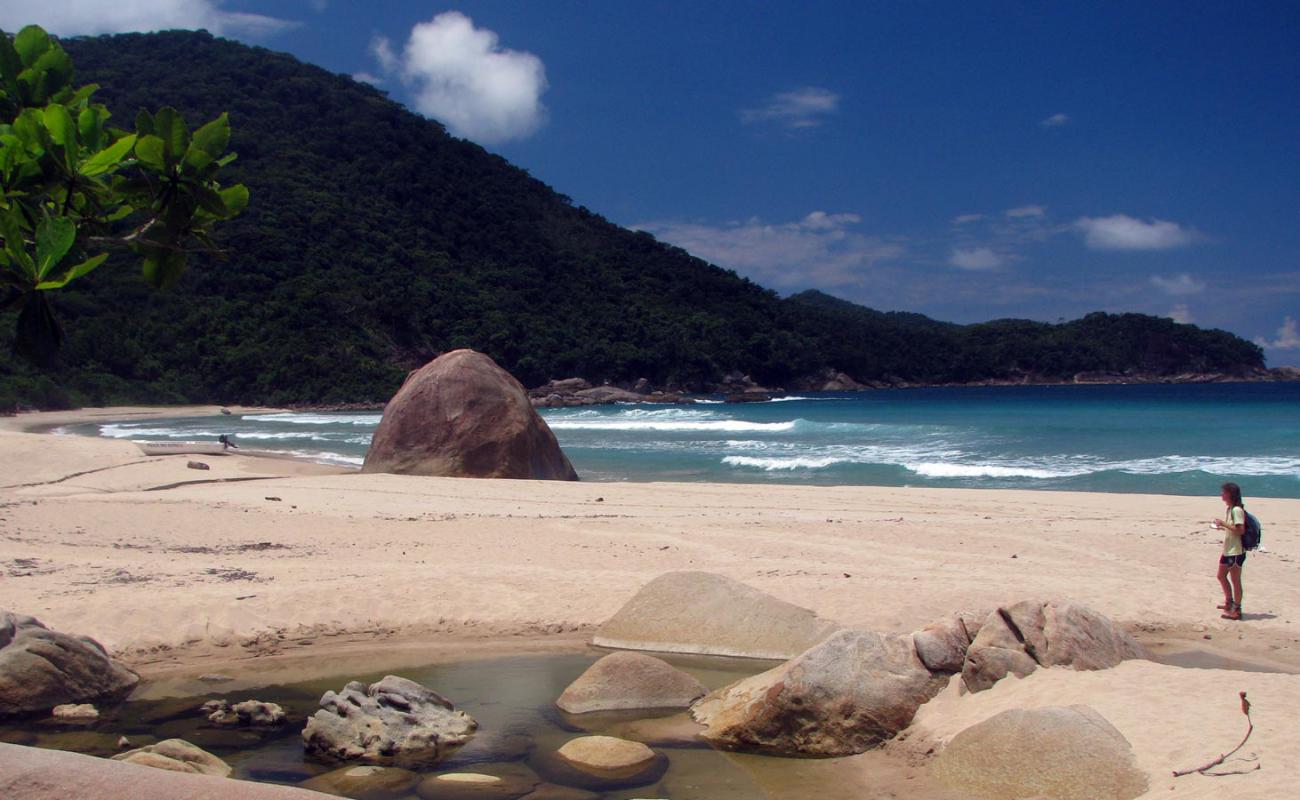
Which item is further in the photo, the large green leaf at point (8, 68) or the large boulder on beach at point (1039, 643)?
the large boulder on beach at point (1039, 643)

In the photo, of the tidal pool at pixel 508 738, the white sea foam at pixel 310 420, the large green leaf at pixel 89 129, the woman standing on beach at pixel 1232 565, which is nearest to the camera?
the large green leaf at pixel 89 129

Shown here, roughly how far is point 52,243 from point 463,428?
1593cm

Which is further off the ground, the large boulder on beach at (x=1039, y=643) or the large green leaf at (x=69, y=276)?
the large green leaf at (x=69, y=276)

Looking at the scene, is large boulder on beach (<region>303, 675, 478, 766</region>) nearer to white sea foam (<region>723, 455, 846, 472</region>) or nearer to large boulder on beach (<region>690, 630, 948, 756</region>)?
large boulder on beach (<region>690, 630, 948, 756</region>)

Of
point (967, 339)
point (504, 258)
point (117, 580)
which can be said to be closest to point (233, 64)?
point (504, 258)

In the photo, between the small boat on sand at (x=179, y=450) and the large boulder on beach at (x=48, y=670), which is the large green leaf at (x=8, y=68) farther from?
the small boat on sand at (x=179, y=450)

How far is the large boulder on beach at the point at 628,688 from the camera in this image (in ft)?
20.4

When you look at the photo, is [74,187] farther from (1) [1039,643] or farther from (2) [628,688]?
(1) [1039,643]

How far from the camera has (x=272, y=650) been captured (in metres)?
7.41

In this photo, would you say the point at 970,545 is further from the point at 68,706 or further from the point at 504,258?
the point at 504,258

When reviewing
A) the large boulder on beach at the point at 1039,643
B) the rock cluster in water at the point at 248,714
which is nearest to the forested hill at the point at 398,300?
the rock cluster in water at the point at 248,714

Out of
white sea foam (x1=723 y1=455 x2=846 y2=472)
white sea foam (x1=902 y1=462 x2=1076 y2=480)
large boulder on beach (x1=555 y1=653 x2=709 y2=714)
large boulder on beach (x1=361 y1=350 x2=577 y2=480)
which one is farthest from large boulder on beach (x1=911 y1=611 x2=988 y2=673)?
white sea foam (x1=723 y1=455 x2=846 y2=472)

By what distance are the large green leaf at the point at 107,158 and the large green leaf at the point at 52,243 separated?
0.22 m

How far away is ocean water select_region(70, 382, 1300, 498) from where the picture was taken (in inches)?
840
